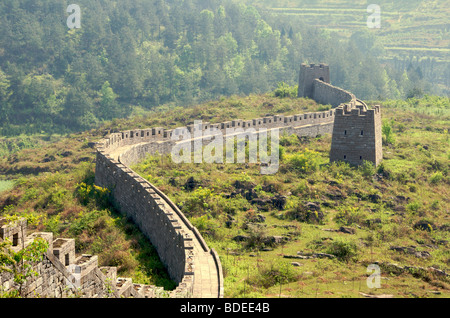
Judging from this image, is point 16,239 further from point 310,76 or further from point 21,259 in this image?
point 310,76

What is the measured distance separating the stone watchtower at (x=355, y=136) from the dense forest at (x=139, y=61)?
41825mm

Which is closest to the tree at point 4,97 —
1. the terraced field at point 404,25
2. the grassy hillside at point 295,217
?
the grassy hillside at point 295,217

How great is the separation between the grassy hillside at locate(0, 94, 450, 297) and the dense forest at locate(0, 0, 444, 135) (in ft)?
133

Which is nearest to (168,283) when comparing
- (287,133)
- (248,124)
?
(248,124)

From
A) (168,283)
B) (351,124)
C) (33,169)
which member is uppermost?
(351,124)

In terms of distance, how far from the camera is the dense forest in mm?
87312

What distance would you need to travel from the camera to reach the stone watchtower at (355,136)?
38.3 m

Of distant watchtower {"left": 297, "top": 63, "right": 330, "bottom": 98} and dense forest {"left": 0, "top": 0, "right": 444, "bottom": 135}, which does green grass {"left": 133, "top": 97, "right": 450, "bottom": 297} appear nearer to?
distant watchtower {"left": 297, "top": 63, "right": 330, "bottom": 98}

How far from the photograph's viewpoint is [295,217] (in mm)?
29547

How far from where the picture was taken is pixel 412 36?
173500 mm

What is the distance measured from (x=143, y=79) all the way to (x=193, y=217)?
74026 millimetres

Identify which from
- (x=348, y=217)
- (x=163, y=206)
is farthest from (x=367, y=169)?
(x=163, y=206)

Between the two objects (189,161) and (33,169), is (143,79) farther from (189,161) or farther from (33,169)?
(189,161)

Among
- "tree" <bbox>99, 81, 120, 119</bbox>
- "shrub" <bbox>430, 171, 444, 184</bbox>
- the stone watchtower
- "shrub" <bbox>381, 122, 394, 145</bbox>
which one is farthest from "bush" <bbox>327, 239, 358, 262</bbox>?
"tree" <bbox>99, 81, 120, 119</bbox>
